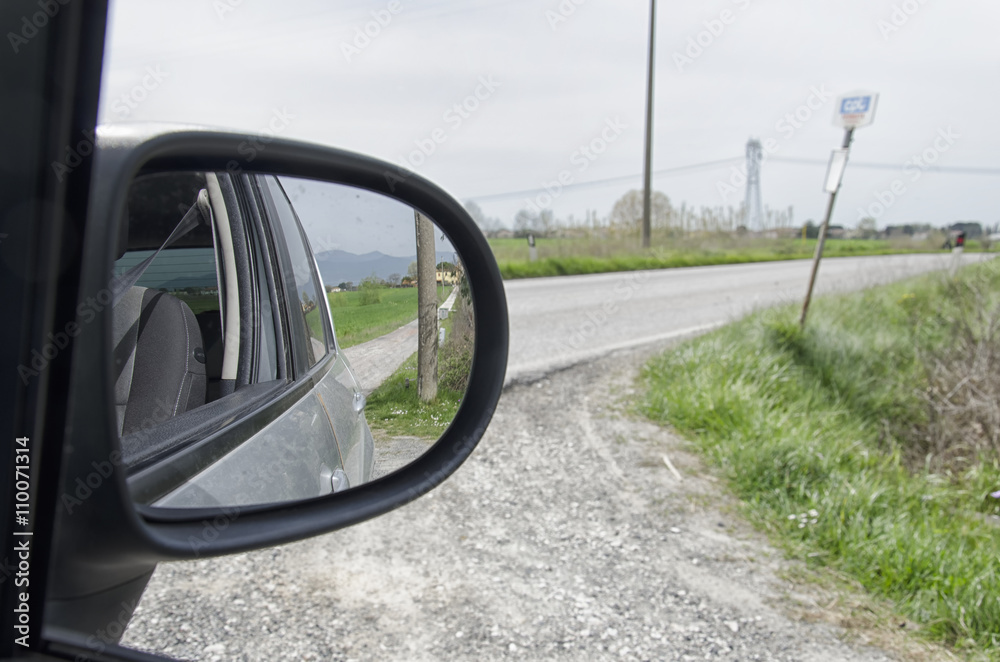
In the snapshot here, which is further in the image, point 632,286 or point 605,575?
point 632,286

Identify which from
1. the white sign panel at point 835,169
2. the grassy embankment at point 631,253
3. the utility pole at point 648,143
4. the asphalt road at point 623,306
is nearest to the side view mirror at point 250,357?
the asphalt road at point 623,306

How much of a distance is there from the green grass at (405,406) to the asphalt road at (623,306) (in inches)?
186

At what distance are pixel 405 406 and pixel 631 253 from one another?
926 inches

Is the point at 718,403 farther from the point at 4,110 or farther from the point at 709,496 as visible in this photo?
the point at 4,110

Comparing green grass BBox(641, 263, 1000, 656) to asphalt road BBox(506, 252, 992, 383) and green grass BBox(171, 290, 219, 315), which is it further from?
green grass BBox(171, 290, 219, 315)

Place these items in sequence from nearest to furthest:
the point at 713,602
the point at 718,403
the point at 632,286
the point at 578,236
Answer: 1. the point at 713,602
2. the point at 718,403
3. the point at 632,286
4. the point at 578,236

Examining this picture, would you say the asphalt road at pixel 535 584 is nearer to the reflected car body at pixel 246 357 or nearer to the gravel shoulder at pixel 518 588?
the gravel shoulder at pixel 518 588

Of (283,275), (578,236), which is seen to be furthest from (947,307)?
(578,236)

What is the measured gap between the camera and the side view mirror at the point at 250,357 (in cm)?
73

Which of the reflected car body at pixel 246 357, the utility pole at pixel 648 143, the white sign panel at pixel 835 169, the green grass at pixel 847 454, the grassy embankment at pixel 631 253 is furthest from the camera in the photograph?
the utility pole at pixel 648 143

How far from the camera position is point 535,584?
294cm

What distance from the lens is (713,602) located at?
113 inches

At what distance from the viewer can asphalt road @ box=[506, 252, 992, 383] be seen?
24.7ft

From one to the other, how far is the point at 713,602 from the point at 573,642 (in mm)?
667
